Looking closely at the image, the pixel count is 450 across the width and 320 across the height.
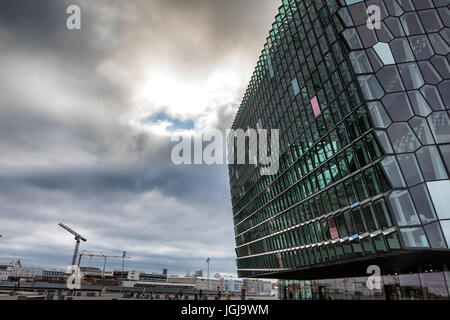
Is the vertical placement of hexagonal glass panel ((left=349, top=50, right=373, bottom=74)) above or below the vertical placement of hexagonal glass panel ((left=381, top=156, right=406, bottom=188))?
above

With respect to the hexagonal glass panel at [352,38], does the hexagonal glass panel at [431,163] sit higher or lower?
lower

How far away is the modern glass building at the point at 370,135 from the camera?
72.9 ft

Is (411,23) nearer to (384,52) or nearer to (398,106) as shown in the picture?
(384,52)

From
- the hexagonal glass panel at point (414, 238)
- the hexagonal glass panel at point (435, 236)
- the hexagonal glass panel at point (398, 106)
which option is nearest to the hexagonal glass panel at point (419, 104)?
the hexagonal glass panel at point (398, 106)

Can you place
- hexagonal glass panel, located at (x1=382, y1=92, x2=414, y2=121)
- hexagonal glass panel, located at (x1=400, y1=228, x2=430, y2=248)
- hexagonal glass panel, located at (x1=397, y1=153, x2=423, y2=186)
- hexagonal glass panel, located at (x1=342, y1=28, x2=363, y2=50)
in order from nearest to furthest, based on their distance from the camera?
hexagonal glass panel, located at (x1=400, y1=228, x2=430, y2=248)
hexagonal glass panel, located at (x1=397, y1=153, x2=423, y2=186)
hexagonal glass panel, located at (x1=382, y1=92, x2=414, y2=121)
hexagonal glass panel, located at (x1=342, y1=28, x2=363, y2=50)

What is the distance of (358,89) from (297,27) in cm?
1703

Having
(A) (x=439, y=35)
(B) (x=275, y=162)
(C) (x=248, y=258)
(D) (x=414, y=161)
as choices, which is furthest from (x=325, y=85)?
(C) (x=248, y=258)

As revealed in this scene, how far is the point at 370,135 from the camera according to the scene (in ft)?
79.5

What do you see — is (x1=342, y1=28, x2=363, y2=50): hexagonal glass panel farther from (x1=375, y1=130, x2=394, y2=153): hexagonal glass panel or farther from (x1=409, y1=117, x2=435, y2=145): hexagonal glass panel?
(x1=375, y1=130, x2=394, y2=153): hexagonal glass panel

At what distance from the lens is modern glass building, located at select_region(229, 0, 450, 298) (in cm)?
2222

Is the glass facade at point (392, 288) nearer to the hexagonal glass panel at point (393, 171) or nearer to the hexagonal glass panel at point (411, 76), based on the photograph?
the hexagonal glass panel at point (393, 171)

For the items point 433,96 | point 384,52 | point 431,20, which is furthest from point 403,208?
point 431,20

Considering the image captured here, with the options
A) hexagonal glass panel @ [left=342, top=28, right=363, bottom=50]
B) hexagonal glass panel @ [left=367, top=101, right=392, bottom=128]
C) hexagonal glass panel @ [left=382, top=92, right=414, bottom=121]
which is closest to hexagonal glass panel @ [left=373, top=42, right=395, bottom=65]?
hexagonal glass panel @ [left=342, top=28, right=363, bottom=50]
